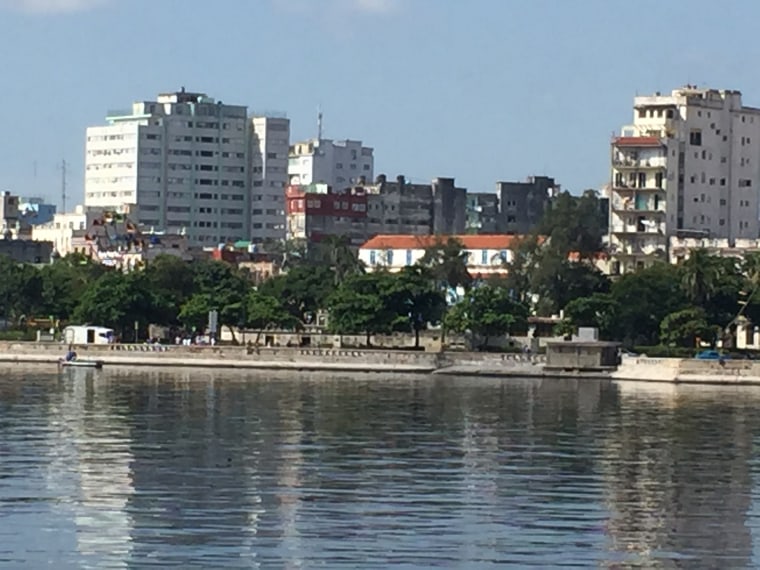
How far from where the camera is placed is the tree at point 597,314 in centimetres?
12900

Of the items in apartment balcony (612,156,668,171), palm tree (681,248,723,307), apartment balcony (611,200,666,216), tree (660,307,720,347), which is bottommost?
tree (660,307,720,347)

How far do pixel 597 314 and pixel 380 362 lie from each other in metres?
15.9

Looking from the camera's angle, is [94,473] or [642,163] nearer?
[94,473]

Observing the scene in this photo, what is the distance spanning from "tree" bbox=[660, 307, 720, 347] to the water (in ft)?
100.0

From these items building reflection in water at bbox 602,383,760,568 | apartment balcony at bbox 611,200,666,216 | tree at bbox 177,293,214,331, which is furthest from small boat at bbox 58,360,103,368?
apartment balcony at bbox 611,200,666,216

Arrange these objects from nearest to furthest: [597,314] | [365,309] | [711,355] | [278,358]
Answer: [711,355] < [278,358] < [365,309] < [597,314]

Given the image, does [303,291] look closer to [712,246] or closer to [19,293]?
[19,293]

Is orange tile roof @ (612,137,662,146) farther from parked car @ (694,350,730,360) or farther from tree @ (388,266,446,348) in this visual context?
parked car @ (694,350,730,360)

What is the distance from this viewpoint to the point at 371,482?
53.7 meters

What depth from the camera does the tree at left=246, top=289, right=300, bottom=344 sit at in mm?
135375

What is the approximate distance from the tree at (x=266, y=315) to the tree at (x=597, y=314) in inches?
697

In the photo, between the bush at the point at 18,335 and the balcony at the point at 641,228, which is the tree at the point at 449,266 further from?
the bush at the point at 18,335

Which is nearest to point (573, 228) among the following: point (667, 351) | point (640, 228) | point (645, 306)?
point (640, 228)

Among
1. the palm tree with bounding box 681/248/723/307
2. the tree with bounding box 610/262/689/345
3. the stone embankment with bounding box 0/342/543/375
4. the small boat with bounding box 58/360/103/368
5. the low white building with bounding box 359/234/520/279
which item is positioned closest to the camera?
the stone embankment with bounding box 0/342/543/375
